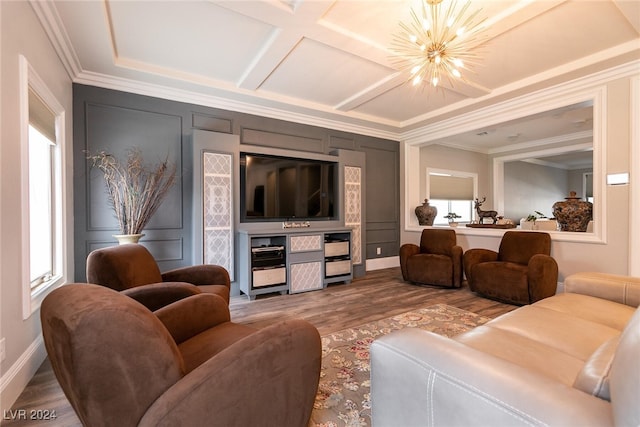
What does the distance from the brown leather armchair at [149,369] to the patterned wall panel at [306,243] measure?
2583mm

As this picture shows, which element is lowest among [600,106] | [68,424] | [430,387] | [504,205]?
[68,424]

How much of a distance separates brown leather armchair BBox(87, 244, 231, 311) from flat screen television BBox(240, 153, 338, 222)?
1.48 meters

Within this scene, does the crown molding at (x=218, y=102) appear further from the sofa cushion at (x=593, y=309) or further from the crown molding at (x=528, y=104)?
the sofa cushion at (x=593, y=309)

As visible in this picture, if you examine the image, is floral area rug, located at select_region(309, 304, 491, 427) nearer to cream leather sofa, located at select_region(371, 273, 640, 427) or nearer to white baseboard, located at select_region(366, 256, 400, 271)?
cream leather sofa, located at select_region(371, 273, 640, 427)

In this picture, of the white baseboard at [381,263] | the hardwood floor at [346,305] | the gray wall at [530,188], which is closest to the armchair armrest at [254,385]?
the hardwood floor at [346,305]

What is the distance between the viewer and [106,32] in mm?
2346

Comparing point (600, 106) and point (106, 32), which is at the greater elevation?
point (106, 32)

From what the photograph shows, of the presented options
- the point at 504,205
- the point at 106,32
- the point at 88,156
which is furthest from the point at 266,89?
the point at 504,205

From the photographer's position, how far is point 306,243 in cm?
377

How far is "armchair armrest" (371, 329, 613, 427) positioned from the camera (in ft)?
2.08

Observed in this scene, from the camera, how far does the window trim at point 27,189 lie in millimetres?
1762

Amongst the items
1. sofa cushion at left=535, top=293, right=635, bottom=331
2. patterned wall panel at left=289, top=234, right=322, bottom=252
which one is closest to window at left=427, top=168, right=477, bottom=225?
patterned wall panel at left=289, top=234, right=322, bottom=252

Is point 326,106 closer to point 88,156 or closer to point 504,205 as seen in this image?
point 88,156

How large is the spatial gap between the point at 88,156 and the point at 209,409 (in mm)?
3281
